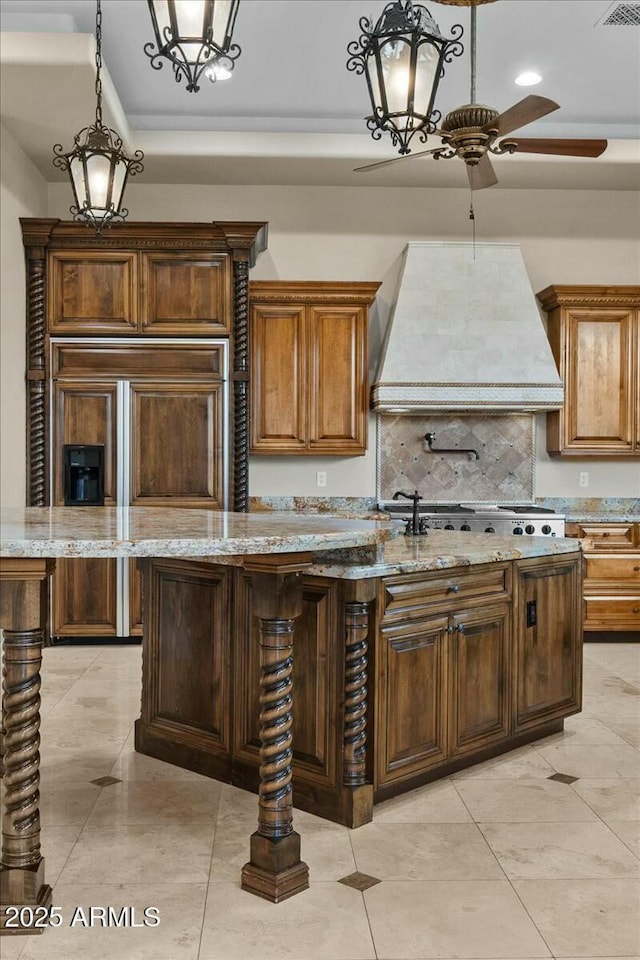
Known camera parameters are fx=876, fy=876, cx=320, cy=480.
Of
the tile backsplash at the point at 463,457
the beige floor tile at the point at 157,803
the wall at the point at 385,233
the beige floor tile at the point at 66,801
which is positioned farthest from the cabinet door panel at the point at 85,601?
the beige floor tile at the point at 157,803

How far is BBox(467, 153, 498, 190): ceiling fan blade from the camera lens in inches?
163

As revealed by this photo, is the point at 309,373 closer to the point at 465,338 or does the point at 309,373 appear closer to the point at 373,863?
the point at 465,338

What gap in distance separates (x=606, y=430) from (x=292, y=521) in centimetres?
416

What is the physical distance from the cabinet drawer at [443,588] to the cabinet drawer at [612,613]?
2.88 metres

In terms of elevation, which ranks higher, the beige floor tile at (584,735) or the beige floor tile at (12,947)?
the beige floor tile at (12,947)

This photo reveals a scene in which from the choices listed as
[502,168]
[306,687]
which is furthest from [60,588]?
[502,168]

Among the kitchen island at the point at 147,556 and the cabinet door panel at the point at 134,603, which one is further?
the cabinet door panel at the point at 134,603

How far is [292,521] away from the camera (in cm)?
295

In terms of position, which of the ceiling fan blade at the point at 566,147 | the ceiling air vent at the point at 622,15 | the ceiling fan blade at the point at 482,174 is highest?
the ceiling air vent at the point at 622,15

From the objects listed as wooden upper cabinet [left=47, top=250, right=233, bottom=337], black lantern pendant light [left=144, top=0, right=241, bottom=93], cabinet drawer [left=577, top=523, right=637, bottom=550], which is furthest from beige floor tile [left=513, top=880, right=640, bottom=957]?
wooden upper cabinet [left=47, top=250, right=233, bottom=337]

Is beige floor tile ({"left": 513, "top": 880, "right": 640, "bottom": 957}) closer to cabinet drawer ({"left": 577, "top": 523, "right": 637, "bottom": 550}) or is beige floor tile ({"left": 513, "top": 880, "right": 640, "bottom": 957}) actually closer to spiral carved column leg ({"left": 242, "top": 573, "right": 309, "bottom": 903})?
spiral carved column leg ({"left": 242, "top": 573, "right": 309, "bottom": 903})

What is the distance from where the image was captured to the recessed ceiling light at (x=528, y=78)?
518cm

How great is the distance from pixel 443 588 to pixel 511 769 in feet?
2.88

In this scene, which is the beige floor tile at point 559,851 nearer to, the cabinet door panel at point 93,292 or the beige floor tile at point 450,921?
the beige floor tile at point 450,921
